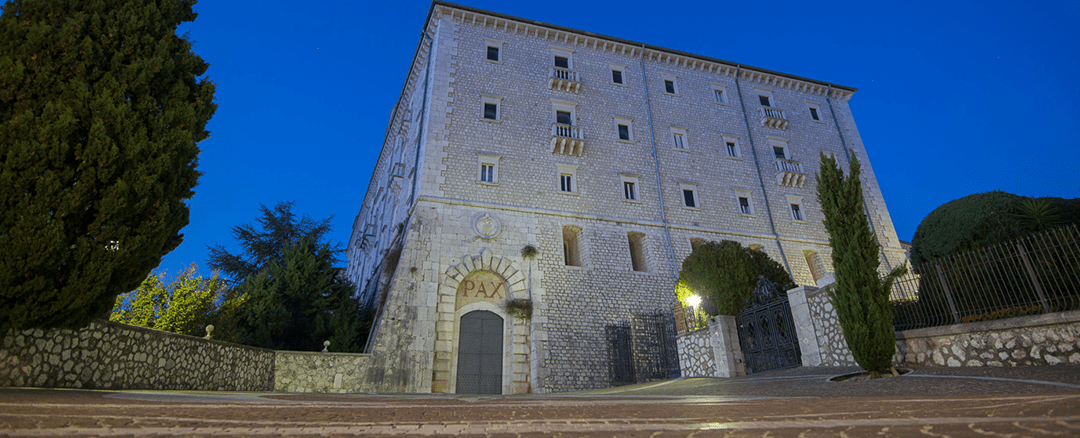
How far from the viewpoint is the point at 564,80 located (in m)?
20.8

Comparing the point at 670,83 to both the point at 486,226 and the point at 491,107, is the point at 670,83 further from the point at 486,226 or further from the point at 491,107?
the point at 486,226

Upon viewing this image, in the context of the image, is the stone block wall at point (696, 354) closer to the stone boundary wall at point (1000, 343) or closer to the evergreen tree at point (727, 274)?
the evergreen tree at point (727, 274)

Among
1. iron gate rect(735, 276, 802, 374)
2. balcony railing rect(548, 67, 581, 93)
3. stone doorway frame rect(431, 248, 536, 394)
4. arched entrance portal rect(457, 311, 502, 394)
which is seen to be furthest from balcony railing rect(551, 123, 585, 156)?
iron gate rect(735, 276, 802, 374)

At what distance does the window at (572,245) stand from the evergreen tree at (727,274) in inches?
188

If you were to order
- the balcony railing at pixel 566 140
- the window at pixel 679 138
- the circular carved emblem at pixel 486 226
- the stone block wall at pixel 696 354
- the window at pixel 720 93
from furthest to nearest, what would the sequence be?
the window at pixel 720 93
the window at pixel 679 138
the balcony railing at pixel 566 140
the circular carved emblem at pixel 486 226
the stone block wall at pixel 696 354

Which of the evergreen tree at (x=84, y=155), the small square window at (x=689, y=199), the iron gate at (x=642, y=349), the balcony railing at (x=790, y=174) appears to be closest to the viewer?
the evergreen tree at (x=84, y=155)

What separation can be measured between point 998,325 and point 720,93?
1952cm

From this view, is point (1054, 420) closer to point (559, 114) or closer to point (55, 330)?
point (55, 330)

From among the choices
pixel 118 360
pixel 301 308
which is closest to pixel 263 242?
pixel 301 308

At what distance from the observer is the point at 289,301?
16594mm

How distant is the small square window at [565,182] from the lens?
18.8 metres

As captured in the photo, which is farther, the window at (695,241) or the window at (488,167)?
the window at (695,241)

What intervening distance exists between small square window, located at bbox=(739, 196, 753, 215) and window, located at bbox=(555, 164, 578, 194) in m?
7.65

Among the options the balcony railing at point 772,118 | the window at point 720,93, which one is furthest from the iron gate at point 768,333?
the window at point 720,93
